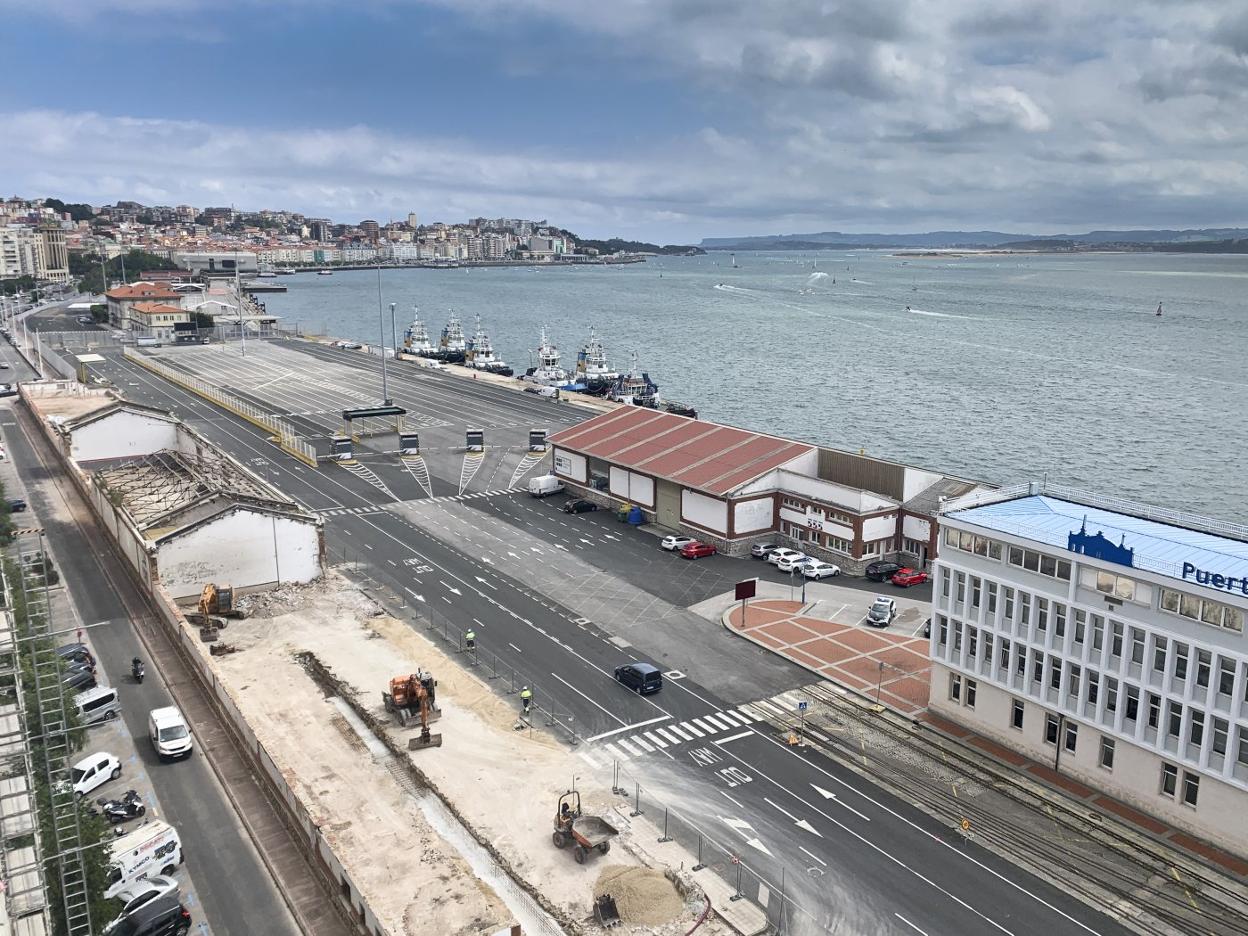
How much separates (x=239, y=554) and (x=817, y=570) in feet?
101

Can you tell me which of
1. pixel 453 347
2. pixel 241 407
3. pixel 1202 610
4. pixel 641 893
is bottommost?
pixel 641 893

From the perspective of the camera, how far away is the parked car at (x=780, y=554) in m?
57.4

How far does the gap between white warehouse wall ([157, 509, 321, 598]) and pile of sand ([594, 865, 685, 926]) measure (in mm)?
29329

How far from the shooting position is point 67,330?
181 meters

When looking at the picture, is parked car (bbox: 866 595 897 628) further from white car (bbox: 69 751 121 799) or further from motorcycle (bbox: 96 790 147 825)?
white car (bbox: 69 751 121 799)

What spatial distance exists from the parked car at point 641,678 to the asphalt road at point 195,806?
1629cm

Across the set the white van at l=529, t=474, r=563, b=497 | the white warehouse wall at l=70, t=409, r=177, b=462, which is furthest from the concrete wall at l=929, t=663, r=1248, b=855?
the white warehouse wall at l=70, t=409, r=177, b=462

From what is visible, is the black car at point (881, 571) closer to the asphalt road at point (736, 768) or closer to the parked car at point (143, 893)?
the asphalt road at point (736, 768)

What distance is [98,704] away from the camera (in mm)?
38031

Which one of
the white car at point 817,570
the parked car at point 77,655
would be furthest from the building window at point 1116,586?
the parked car at point 77,655

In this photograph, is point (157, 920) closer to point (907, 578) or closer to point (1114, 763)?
point (1114, 763)

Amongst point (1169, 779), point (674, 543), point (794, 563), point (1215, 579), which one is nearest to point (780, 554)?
point (794, 563)

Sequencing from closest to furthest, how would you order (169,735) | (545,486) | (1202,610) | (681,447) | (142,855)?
(142,855)
(1202,610)
(169,735)
(681,447)
(545,486)

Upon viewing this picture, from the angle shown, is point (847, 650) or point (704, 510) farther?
point (704, 510)
